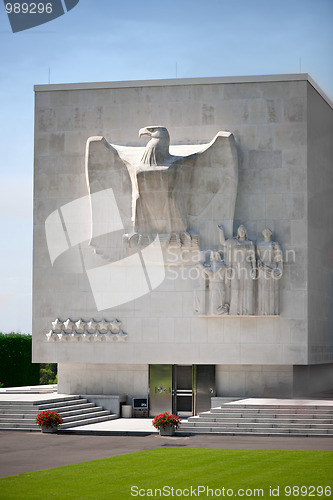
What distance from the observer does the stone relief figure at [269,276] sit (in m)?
28.7

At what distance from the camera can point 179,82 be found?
98.4 ft

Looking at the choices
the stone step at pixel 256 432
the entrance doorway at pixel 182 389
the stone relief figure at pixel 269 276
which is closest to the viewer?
the stone step at pixel 256 432

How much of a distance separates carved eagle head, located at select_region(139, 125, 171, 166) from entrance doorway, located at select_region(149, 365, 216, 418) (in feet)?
23.2

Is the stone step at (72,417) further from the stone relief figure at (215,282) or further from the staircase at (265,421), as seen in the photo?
the stone relief figure at (215,282)

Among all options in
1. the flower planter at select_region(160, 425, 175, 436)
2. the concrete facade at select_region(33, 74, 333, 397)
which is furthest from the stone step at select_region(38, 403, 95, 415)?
the flower planter at select_region(160, 425, 175, 436)

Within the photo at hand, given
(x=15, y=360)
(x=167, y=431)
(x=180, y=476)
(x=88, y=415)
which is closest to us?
(x=180, y=476)

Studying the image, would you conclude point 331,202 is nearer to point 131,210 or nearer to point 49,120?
point 131,210

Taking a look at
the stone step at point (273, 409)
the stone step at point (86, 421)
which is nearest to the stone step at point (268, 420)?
the stone step at point (273, 409)

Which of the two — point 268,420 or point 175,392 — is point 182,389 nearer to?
point 175,392

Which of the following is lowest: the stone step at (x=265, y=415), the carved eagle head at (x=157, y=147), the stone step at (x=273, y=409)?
the stone step at (x=265, y=415)

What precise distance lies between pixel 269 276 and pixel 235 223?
2.14 metres

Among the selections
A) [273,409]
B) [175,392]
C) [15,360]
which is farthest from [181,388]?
[15,360]

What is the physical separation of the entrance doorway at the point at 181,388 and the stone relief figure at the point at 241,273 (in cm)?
267

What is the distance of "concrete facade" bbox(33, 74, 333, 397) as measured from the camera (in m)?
29.1
